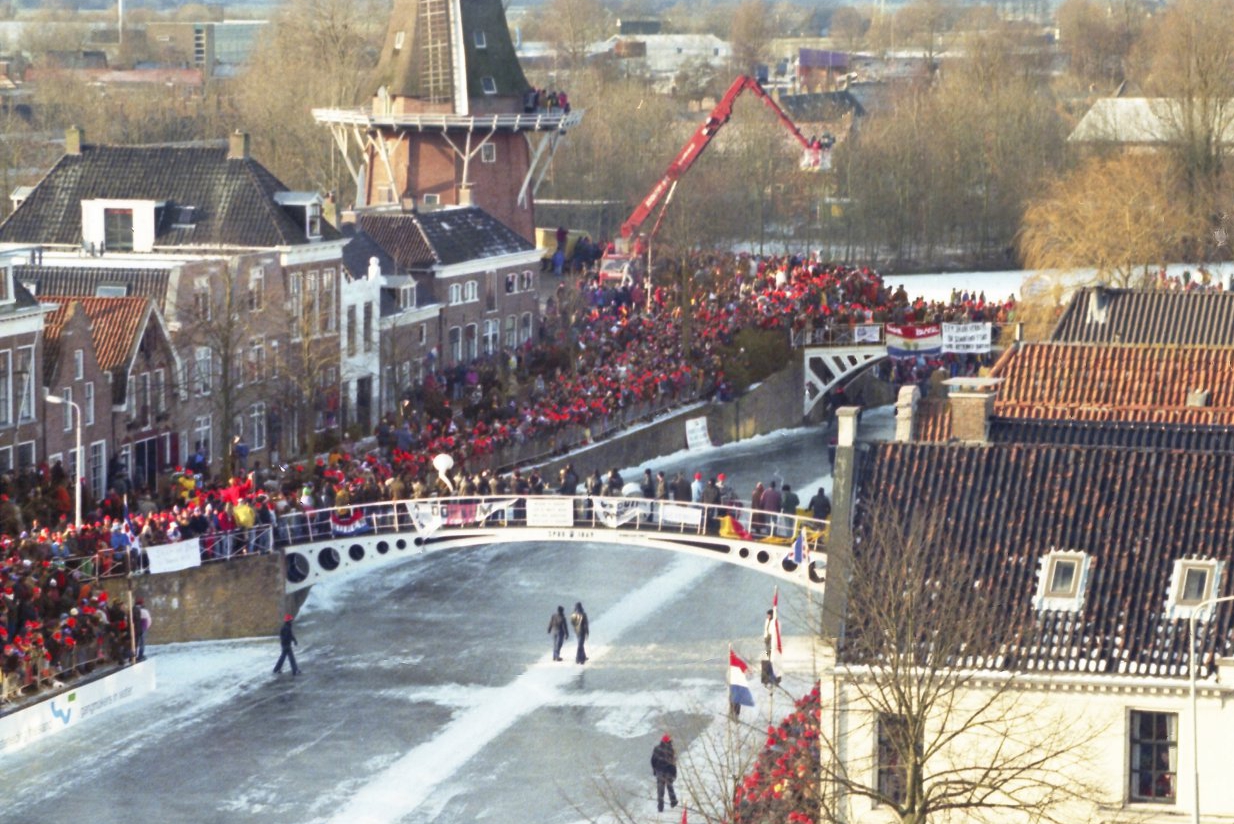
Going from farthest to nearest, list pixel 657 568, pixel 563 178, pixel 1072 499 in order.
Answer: pixel 563 178 → pixel 657 568 → pixel 1072 499

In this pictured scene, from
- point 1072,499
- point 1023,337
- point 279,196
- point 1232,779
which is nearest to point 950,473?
point 1072,499

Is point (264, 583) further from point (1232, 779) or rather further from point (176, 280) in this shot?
point (1232, 779)

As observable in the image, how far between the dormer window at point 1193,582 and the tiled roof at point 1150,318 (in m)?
25.4

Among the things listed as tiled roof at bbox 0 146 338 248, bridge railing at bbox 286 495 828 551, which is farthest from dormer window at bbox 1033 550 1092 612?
tiled roof at bbox 0 146 338 248

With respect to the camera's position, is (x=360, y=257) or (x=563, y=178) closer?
(x=360, y=257)

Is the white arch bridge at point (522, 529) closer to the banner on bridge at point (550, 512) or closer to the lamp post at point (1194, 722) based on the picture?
the banner on bridge at point (550, 512)

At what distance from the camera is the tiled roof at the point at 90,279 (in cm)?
6300

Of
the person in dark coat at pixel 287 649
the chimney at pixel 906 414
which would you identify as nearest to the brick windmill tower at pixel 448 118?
the person in dark coat at pixel 287 649

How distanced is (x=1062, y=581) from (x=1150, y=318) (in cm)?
2655

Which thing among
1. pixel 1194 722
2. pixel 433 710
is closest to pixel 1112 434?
pixel 433 710

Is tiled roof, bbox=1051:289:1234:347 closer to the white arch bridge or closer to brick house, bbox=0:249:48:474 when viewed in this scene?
the white arch bridge

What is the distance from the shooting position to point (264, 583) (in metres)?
53.6

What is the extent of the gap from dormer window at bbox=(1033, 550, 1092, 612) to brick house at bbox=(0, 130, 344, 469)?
2749 centimetres

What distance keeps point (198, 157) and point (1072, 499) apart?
3554cm
